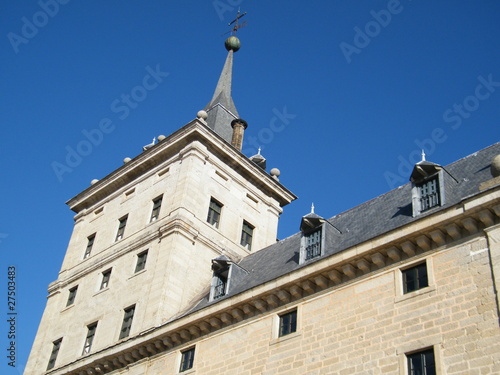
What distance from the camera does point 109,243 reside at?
35.9 metres

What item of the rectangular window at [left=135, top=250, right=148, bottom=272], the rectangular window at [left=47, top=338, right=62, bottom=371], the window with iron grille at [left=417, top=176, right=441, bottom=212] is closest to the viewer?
the window with iron grille at [left=417, top=176, right=441, bottom=212]

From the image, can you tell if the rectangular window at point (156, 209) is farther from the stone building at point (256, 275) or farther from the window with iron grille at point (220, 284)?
the window with iron grille at point (220, 284)

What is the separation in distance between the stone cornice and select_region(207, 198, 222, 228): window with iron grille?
810cm

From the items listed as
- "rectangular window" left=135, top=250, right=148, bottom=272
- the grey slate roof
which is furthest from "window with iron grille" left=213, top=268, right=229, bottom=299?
"rectangular window" left=135, top=250, right=148, bottom=272

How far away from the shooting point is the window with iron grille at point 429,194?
72.3ft

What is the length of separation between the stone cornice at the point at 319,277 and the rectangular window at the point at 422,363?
3.12m

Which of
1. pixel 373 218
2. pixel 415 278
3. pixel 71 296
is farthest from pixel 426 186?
pixel 71 296

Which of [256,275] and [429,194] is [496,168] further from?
[256,275]

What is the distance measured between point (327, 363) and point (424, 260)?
419cm

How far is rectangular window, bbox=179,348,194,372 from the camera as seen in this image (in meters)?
25.7

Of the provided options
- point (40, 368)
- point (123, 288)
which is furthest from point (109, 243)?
point (40, 368)

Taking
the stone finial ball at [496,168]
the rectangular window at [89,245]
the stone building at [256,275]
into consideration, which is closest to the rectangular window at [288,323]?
the stone building at [256,275]

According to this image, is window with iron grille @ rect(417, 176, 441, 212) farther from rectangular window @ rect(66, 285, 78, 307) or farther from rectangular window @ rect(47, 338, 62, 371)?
rectangular window @ rect(66, 285, 78, 307)

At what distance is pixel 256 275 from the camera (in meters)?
28.2
